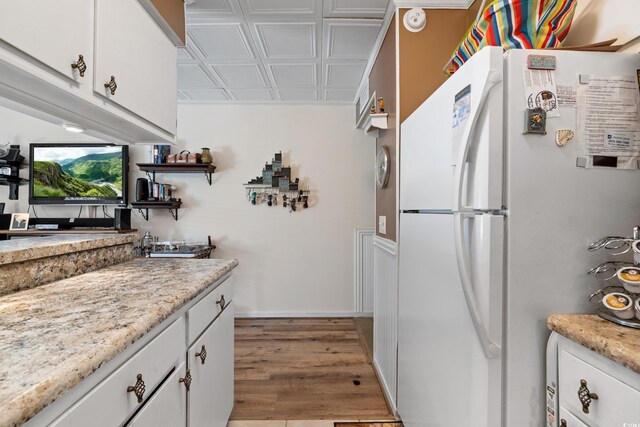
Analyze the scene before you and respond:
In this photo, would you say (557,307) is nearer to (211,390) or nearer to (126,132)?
(211,390)

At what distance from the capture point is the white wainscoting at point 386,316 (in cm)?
181

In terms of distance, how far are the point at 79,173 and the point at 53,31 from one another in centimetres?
293

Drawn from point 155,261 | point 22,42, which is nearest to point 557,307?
point 22,42

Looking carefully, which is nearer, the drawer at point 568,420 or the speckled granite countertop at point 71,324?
the speckled granite countertop at point 71,324

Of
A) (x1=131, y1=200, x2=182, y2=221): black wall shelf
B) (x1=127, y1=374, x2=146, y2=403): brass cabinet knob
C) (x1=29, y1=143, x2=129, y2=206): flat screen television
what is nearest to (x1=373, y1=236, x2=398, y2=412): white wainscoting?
(x1=127, y1=374, x2=146, y2=403): brass cabinet knob

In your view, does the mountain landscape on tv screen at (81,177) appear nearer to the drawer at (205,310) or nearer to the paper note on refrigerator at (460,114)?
the drawer at (205,310)

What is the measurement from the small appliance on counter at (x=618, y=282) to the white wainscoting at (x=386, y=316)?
0.98m

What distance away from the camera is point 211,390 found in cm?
134

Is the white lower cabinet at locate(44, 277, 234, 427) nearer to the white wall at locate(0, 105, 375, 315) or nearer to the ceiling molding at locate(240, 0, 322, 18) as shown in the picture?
the ceiling molding at locate(240, 0, 322, 18)

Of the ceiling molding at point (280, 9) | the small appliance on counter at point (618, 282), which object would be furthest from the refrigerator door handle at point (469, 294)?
the ceiling molding at point (280, 9)

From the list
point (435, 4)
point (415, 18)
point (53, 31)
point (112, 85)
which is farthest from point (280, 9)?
point (53, 31)

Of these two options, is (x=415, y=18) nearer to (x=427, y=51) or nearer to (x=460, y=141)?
(x=427, y=51)

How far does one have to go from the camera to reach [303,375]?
224 cm

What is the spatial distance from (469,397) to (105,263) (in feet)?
5.39
